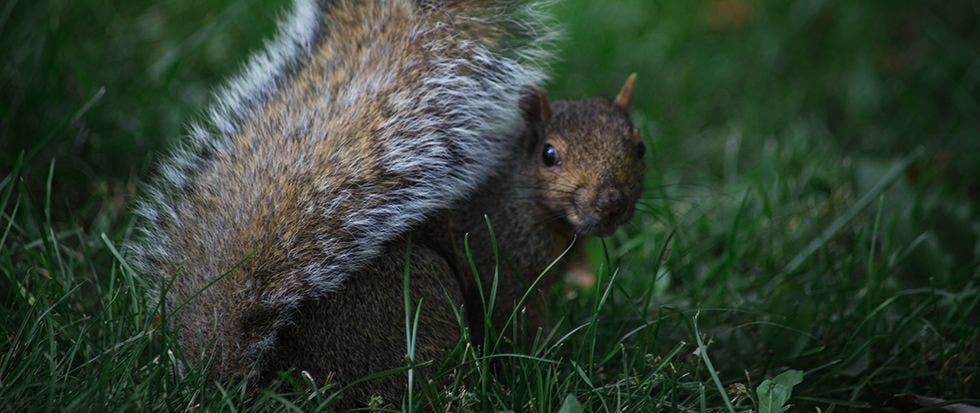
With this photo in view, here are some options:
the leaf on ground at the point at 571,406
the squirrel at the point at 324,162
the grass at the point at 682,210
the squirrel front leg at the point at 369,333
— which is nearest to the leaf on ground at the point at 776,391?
the grass at the point at 682,210

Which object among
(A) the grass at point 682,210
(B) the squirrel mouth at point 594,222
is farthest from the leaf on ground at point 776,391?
(B) the squirrel mouth at point 594,222

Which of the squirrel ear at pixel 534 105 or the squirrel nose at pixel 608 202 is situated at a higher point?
the squirrel ear at pixel 534 105

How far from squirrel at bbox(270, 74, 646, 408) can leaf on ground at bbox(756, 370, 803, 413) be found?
49 centimetres

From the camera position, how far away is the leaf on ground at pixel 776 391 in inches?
71.5

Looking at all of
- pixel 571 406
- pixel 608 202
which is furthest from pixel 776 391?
pixel 608 202

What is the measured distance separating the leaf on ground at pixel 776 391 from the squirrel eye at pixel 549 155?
0.68m

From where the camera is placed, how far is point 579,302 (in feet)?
7.76

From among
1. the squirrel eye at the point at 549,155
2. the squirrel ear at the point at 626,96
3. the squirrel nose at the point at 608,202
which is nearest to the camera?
the squirrel nose at the point at 608,202

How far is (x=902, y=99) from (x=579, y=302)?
200 cm

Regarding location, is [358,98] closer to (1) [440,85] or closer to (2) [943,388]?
(1) [440,85]

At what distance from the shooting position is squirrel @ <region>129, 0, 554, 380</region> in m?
1.83

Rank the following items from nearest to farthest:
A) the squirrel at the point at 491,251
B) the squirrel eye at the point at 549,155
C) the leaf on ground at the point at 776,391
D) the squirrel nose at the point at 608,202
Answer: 1. the leaf on ground at the point at 776,391
2. the squirrel at the point at 491,251
3. the squirrel nose at the point at 608,202
4. the squirrel eye at the point at 549,155

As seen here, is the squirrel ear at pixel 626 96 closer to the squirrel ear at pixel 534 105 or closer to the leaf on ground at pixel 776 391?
the squirrel ear at pixel 534 105

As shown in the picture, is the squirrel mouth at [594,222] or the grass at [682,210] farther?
the squirrel mouth at [594,222]
